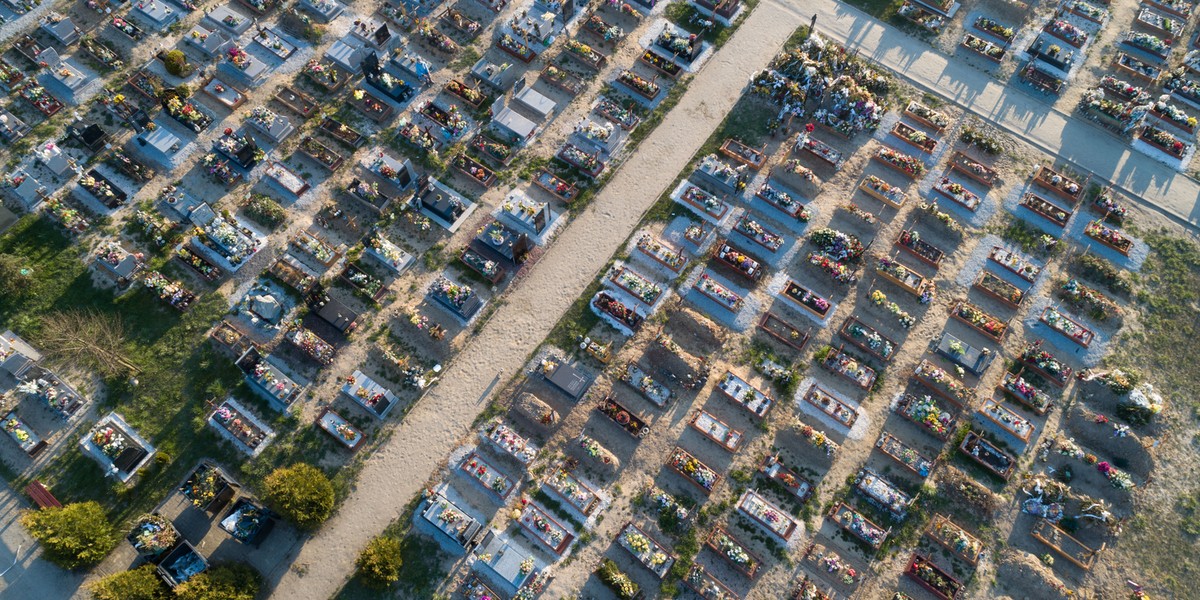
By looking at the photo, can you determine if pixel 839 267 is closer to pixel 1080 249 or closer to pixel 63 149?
pixel 1080 249

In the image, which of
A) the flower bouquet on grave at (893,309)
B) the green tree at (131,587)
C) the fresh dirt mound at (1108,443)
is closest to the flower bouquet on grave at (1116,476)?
the fresh dirt mound at (1108,443)

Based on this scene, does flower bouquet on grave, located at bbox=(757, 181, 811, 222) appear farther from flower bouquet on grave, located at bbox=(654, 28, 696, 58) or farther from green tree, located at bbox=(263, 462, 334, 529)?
green tree, located at bbox=(263, 462, 334, 529)

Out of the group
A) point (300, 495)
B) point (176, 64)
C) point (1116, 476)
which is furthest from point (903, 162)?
point (176, 64)

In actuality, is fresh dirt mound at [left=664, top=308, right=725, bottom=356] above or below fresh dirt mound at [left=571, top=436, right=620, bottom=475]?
above

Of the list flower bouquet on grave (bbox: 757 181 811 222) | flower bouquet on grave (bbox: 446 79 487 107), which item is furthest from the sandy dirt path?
flower bouquet on grave (bbox: 446 79 487 107)

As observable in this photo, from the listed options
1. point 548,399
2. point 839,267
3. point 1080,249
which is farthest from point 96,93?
point 1080,249

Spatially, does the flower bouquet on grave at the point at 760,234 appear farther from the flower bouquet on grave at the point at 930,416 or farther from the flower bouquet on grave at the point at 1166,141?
the flower bouquet on grave at the point at 1166,141
